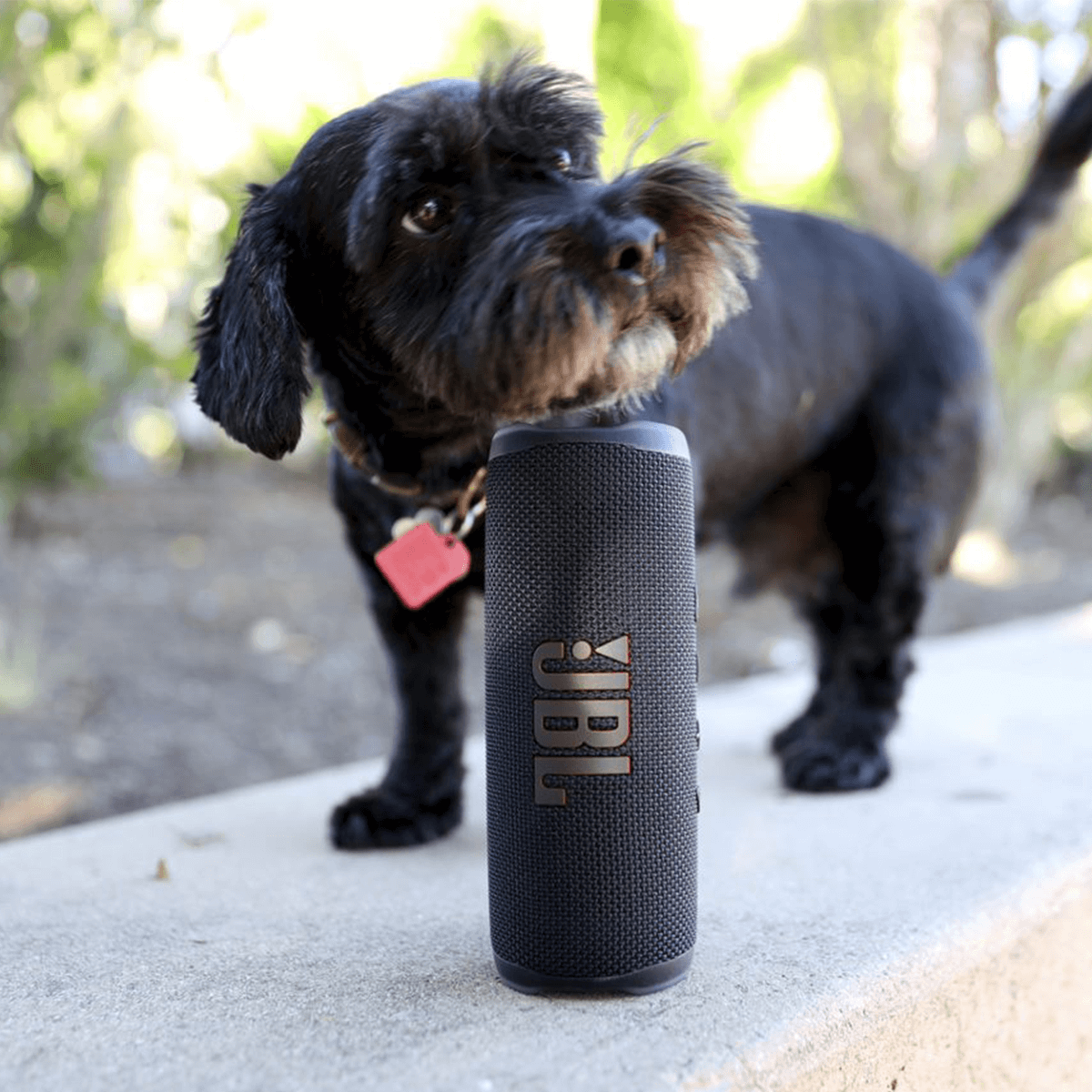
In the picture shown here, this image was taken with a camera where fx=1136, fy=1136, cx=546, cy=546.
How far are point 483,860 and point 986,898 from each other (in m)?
0.88

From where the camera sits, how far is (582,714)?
1.37 metres

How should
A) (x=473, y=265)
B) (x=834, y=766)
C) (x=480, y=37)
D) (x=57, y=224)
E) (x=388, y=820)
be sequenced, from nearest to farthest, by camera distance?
(x=473, y=265) < (x=388, y=820) < (x=834, y=766) < (x=57, y=224) < (x=480, y=37)

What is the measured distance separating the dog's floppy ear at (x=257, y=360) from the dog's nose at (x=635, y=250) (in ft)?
1.91

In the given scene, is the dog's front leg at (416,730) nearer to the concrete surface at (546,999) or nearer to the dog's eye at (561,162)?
the concrete surface at (546,999)

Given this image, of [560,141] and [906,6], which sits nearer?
[560,141]

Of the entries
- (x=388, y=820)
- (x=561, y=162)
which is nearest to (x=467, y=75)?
(x=561, y=162)

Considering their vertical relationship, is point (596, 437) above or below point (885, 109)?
below

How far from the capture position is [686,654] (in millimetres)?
1447

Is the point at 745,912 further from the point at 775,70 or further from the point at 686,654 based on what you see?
the point at 775,70

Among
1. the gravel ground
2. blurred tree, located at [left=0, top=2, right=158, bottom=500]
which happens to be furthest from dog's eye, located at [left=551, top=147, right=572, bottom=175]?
blurred tree, located at [left=0, top=2, right=158, bottom=500]

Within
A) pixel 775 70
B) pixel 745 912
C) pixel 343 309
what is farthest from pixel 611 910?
pixel 775 70

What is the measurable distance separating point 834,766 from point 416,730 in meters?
0.99

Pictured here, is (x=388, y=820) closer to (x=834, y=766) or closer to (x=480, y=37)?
(x=834, y=766)

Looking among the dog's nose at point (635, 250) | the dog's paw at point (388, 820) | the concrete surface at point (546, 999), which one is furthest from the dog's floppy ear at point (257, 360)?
the dog's paw at point (388, 820)
